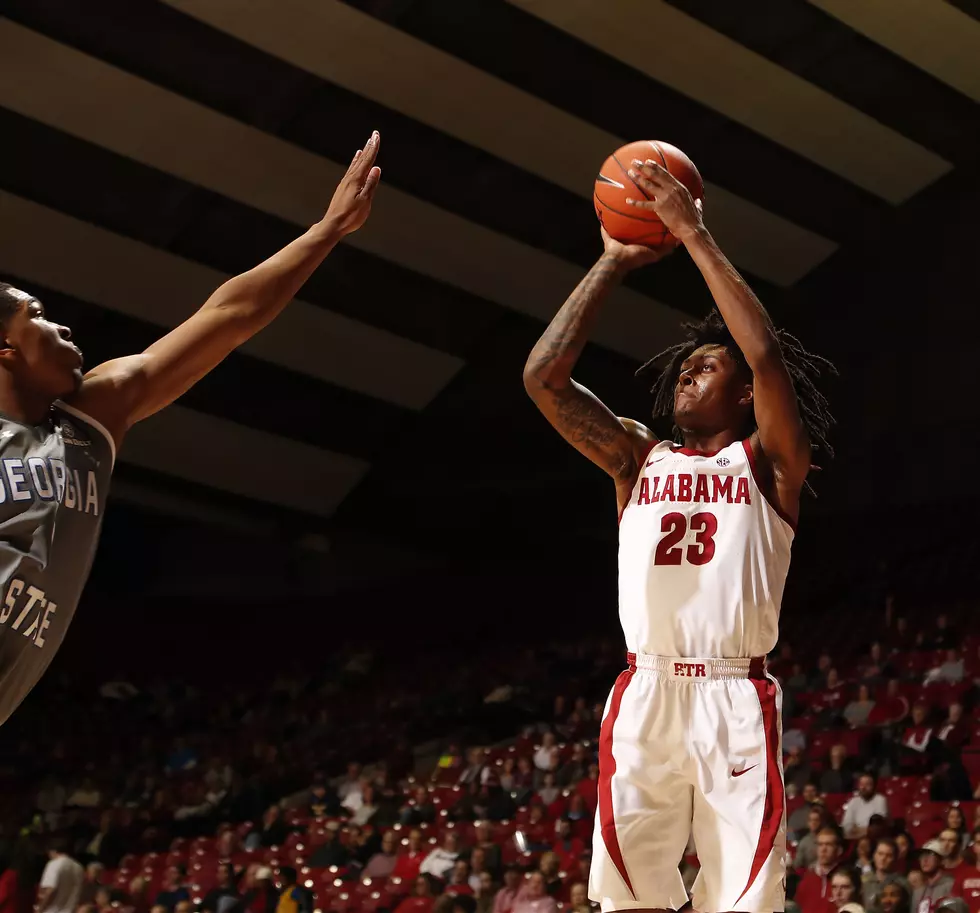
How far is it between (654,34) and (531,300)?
342cm

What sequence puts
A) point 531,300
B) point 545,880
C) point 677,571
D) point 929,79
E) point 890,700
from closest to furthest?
point 677,571 → point 545,880 → point 890,700 → point 929,79 → point 531,300

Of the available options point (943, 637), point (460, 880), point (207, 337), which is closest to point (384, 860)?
point (460, 880)

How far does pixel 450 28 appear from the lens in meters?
12.1

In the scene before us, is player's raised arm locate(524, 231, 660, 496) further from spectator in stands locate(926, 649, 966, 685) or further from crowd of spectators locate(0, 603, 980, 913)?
spectator in stands locate(926, 649, 966, 685)

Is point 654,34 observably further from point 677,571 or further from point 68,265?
point 677,571

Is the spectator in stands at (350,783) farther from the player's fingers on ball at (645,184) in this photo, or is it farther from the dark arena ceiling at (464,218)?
the player's fingers on ball at (645,184)

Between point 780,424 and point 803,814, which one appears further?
point 803,814

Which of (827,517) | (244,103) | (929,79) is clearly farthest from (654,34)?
(827,517)

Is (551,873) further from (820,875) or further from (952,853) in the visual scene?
(952,853)

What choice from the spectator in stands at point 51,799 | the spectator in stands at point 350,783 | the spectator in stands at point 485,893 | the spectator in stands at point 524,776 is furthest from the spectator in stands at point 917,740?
the spectator in stands at point 51,799

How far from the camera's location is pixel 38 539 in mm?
2416

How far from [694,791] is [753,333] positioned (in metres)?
1.15

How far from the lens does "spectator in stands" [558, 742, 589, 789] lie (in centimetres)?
1020

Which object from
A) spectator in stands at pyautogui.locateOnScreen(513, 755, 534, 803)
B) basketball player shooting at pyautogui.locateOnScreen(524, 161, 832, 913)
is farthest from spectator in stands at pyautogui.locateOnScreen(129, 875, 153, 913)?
basketball player shooting at pyautogui.locateOnScreen(524, 161, 832, 913)
